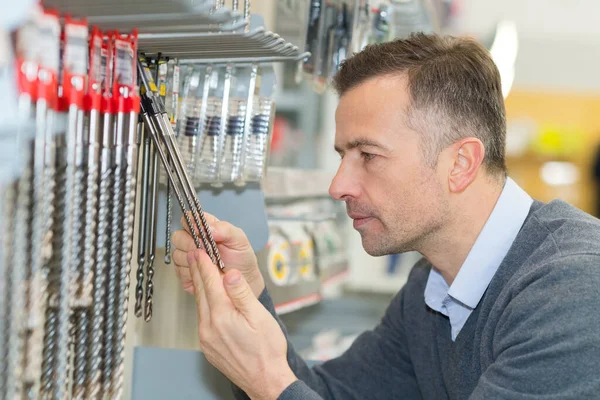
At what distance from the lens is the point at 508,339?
3.53ft

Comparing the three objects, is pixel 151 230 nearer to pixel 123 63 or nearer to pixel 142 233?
pixel 142 233

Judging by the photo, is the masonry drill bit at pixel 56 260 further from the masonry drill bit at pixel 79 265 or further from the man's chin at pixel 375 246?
the man's chin at pixel 375 246

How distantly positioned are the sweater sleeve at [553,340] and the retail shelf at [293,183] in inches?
27.3

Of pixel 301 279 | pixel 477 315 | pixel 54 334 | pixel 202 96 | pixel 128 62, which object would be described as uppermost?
pixel 128 62

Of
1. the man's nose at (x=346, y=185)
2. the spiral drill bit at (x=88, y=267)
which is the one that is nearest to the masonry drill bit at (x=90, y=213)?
the spiral drill bit at (x=88, y=267)

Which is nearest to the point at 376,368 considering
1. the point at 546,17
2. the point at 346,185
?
the point at 346,185

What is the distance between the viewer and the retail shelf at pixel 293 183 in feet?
5.79

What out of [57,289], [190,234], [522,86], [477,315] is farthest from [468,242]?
[522,86]

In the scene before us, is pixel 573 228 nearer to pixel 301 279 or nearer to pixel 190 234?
pixel 190 234

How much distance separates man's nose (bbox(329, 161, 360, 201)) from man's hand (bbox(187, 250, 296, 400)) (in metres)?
0.29

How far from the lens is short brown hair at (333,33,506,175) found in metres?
1.31

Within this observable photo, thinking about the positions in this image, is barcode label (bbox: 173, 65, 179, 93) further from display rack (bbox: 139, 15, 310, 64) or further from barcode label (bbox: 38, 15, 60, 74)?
barcode label (bbox: 38, 15, 60, 74)

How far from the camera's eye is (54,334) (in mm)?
883

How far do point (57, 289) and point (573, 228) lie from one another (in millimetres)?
812
